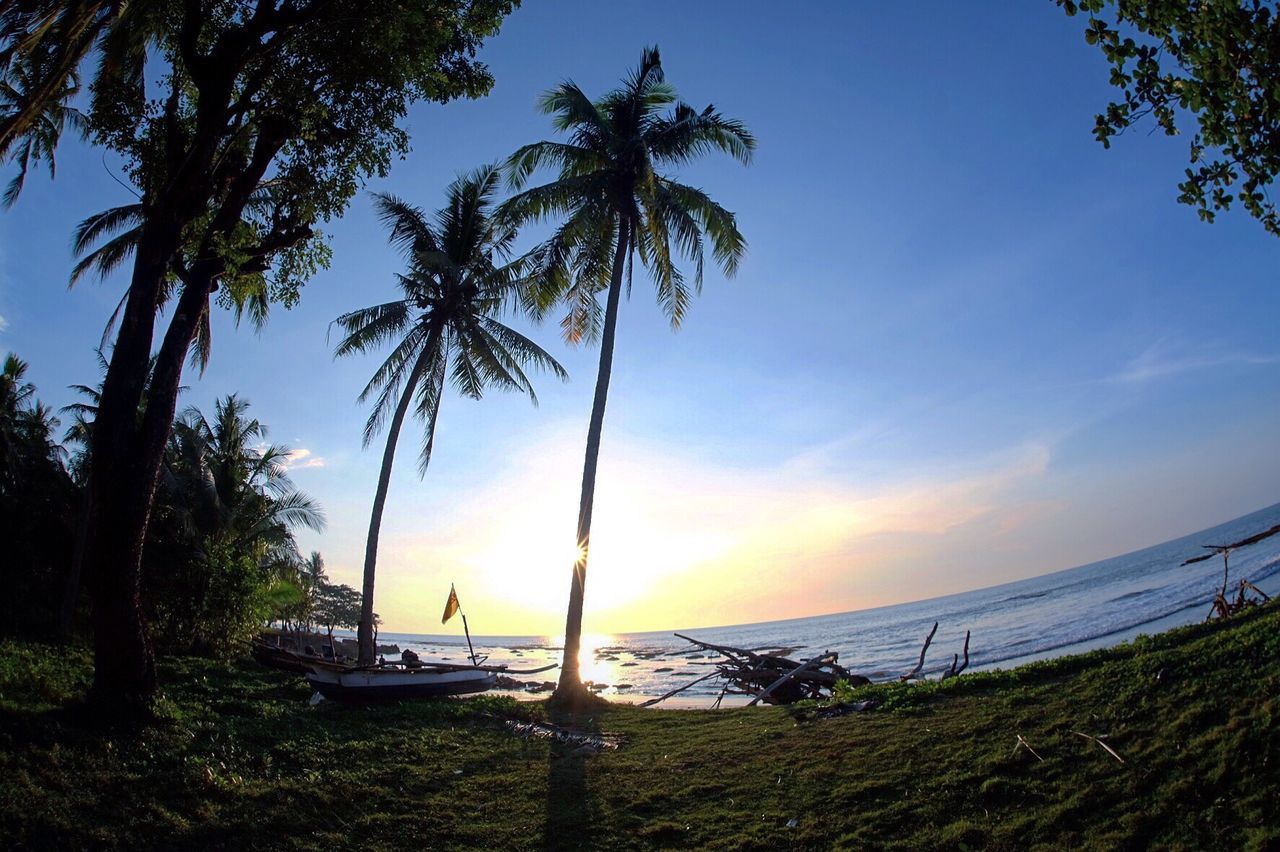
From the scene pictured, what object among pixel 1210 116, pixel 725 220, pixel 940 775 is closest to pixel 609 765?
pixel 940 775

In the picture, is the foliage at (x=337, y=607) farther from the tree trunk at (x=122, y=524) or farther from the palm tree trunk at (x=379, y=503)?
the tree trunk at (x=122, y=524)

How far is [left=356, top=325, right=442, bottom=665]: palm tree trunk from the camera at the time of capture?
1817 cm

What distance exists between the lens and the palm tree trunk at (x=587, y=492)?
48.8 ft

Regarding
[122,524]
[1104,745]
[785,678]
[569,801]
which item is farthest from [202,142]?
[785,678]

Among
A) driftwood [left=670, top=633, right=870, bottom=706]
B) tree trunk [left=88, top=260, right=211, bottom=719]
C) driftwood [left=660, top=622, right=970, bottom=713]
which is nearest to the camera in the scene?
tree trunk [left=88, top=260, right=211, bottom=719]

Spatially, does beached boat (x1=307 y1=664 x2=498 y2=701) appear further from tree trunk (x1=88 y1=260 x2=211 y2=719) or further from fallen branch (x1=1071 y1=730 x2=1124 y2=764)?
fallen branch (x1=1071 y1=730 x2=1124 y2=764)

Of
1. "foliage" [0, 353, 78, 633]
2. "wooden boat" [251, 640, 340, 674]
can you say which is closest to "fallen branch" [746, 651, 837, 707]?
"wooden boat" [251, 640, 340, 674]

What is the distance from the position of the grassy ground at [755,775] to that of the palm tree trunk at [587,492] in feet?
12.6

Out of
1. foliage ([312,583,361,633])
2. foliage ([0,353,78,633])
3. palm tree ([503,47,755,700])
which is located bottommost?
foliage ([312,583,361,633])

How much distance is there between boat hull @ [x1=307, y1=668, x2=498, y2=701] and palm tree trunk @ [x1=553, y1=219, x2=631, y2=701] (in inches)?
126

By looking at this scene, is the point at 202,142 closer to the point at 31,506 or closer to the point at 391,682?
the point at 391,682

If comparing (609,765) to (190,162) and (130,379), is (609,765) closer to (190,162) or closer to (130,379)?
(130,379)

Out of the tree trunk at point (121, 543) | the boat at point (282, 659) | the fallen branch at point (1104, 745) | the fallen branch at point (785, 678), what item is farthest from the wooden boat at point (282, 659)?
the fallen branch at point (1104, 745)

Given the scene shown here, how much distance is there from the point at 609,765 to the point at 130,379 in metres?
8.33
